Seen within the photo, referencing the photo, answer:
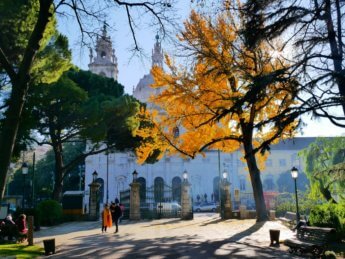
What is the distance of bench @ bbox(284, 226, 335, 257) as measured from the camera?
11531 mm

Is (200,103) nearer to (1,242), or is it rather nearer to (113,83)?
(1,242)

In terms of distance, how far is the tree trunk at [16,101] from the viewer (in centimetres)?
959

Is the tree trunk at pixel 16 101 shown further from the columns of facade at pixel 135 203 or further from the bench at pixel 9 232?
the columns of facade at pixel 135 203

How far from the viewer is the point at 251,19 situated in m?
12.8

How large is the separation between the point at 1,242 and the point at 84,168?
4926 cm

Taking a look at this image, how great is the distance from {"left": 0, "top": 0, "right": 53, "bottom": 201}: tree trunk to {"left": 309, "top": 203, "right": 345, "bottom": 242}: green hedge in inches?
→ 423

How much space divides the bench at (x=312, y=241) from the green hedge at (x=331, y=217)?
1845mm

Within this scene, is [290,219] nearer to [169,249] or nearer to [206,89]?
[206,89]

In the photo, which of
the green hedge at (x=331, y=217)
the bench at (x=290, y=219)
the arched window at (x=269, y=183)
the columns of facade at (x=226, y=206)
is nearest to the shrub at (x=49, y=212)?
the columns of facade at (x=226, y=206)

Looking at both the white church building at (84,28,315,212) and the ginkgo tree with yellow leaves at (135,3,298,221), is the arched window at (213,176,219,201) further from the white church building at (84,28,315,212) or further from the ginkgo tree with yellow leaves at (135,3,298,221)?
the ginkgo tree with yellow leaves at (135,3,298,221)

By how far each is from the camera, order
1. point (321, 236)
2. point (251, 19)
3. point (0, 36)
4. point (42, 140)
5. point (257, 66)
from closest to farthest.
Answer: point (321, 236) → point (251, 19) → point (0, 36) → point (257, 66) → point (42, 140)

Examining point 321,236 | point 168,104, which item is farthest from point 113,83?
point 321,236

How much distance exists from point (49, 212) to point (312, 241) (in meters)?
20.6

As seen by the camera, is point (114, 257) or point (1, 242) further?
point (1, 242)
